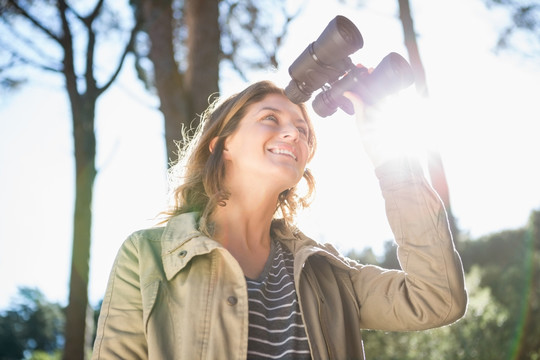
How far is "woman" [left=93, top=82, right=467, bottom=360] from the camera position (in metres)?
1.58

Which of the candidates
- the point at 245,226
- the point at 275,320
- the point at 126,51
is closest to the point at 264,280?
the point at 275,320

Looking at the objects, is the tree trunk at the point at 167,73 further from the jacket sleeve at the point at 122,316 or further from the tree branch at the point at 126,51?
the jacket sleeve at the point at 122,316

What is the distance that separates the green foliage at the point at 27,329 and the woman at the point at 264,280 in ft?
61.2

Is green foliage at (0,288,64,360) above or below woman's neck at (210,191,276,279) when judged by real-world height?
below

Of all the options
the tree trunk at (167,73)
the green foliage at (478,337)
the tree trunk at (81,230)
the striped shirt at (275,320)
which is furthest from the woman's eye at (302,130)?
the tree trunk at (81,230)

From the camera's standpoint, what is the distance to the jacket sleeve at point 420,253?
1.63 meters

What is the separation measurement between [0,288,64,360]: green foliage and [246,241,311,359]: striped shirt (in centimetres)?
1881

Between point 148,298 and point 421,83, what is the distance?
336 cm

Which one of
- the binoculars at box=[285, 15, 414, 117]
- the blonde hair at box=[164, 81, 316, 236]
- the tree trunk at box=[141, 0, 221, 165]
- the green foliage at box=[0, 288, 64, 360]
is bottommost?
the green foliage at box=[0, 288, 64, 360]

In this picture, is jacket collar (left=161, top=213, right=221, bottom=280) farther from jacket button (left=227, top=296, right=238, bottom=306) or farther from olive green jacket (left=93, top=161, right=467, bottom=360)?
jacket button (left=227, top=296, right=238, bottom=306)

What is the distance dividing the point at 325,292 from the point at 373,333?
3.98 meters

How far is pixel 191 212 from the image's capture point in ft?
6.63

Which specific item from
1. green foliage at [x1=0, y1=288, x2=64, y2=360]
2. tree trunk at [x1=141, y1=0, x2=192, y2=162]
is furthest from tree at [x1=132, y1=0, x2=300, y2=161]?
green foliage at [x1=0, y1=288, x2=64, y2=360]

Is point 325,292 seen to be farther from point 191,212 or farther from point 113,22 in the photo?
point 113,22
